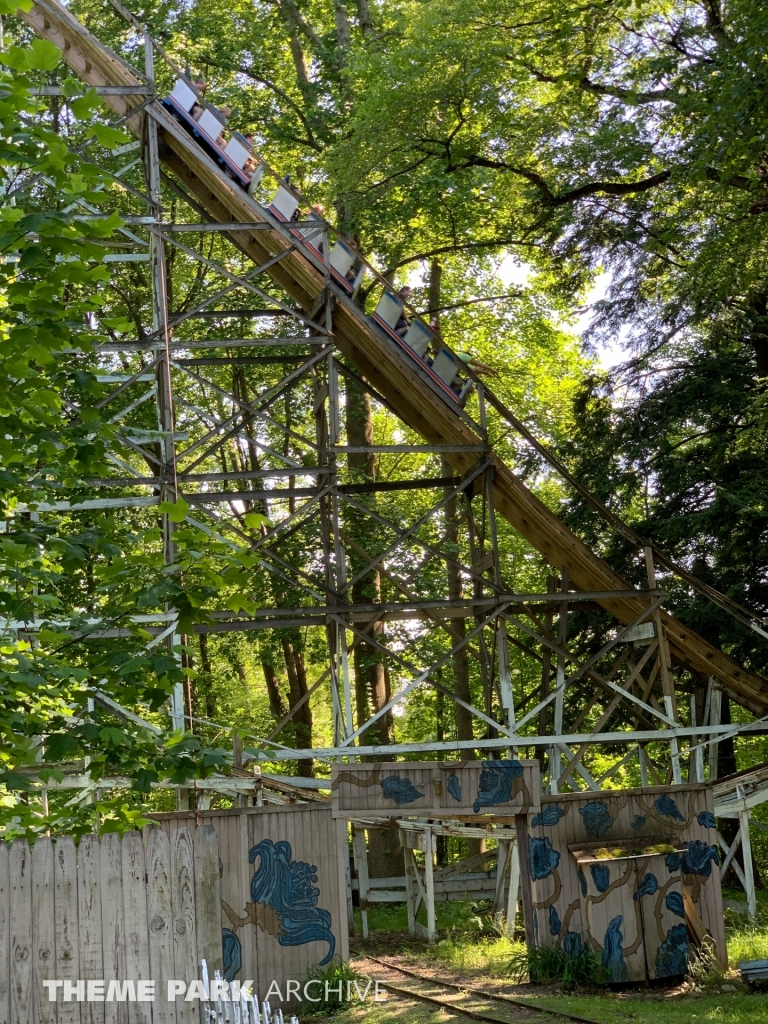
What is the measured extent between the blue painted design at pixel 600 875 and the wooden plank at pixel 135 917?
296 inches

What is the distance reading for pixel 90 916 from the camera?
713cm

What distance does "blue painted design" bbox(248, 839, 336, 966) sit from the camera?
12484 mm

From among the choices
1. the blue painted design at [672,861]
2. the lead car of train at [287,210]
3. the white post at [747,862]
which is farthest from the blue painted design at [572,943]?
the lead car of train at [287,210]

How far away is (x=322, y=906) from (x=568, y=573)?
618cm

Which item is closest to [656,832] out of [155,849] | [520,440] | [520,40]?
[155,849]

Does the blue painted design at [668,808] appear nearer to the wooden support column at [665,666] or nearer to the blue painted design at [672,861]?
the blue painted design at [672,861]

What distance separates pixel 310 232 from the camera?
54.4 ft

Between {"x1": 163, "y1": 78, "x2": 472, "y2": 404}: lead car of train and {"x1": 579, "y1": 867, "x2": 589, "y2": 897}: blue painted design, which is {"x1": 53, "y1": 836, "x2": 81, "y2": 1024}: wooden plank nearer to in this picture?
{"x1": 579, "y1": 867, "x2": 589, "y2": 897}: blue painted design

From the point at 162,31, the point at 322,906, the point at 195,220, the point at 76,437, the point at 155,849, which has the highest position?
the point at 162,31

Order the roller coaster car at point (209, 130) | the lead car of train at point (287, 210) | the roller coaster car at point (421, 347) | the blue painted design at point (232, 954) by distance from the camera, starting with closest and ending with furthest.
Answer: the blue painted design at point (232, 954) < the roller coaster car at point (421, 347) < the lead car of train at point (287, 210) < the roller coaster car at point (209, 130)

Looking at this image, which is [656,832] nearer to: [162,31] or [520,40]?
[520,40]

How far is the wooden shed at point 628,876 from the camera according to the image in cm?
1323

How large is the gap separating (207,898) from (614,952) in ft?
24.2

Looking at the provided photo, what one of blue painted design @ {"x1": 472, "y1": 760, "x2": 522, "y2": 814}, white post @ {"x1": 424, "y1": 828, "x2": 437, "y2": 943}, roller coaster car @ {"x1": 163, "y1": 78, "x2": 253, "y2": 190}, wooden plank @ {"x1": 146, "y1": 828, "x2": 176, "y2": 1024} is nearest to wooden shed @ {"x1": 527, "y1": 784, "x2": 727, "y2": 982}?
blue painted design @ {"x1": 472, "y1": 760, "x2": 522, "y2": 814}
